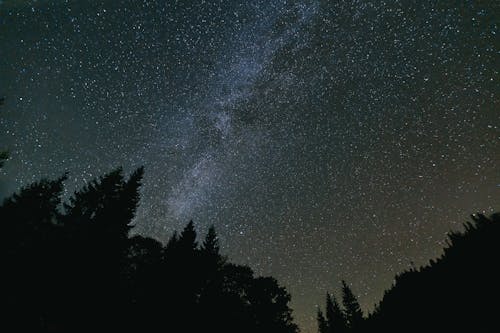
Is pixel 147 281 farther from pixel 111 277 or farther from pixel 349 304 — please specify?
pixel 349 304

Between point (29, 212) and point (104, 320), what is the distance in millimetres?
15508

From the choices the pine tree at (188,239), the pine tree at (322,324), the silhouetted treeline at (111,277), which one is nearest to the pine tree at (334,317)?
the pine tree at (322,324)

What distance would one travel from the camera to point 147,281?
26.8 m

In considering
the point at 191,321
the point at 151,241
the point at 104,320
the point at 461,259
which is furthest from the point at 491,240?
the point at 151,241

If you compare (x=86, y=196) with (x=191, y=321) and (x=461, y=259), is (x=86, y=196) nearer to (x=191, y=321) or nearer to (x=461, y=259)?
(x=191, y=321)

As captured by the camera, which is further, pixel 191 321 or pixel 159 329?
pixel 191 321

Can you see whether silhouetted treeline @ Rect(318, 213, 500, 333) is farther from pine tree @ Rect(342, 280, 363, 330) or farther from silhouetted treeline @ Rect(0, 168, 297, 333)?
pine tree @ Rect(342, 280, 363, 330)

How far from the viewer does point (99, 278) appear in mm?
23953

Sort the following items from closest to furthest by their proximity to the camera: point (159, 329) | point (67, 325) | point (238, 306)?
1. point (67, 325)
2. point (159, 329)
3. point (238, 306)

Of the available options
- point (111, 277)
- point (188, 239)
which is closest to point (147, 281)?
point (111, 277)

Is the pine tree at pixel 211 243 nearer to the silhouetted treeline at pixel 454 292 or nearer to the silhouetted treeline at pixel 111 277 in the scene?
the silhouetted treeline at pixel 111 277

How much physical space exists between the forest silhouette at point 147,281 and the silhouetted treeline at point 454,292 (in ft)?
0.19

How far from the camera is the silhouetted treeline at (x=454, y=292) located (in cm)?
1473

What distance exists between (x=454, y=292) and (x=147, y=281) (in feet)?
73.9
